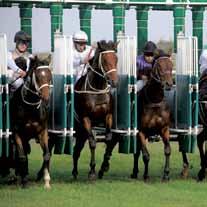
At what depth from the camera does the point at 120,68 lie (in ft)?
47.2

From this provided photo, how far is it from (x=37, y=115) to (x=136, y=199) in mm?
2107

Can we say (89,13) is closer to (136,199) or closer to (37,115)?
(37,115)

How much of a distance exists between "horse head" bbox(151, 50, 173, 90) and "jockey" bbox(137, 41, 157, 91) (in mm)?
405

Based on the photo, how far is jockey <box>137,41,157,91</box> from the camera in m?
14.6

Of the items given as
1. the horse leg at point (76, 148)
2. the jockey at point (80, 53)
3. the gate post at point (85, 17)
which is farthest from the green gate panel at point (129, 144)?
the gate post at point (85, 17)

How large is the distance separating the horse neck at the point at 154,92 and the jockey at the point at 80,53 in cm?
100

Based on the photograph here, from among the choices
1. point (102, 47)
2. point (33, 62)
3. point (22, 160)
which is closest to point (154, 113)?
point (102, 47)

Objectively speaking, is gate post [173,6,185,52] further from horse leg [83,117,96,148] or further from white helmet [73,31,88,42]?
horse leg [83,117,96,148]

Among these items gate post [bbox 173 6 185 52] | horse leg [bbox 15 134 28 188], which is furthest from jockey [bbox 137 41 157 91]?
gate post [bbox 173 6 185 52]

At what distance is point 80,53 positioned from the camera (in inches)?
573

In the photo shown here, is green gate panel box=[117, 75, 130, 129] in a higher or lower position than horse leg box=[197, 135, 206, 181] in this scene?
higher

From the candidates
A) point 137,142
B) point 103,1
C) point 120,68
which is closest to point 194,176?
point 137,142

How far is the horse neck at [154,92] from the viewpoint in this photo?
14211 mm

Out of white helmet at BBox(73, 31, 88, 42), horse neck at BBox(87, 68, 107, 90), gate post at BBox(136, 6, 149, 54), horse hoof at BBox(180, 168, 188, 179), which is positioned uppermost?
gate post at BBox(136, 6, 149, 54)
